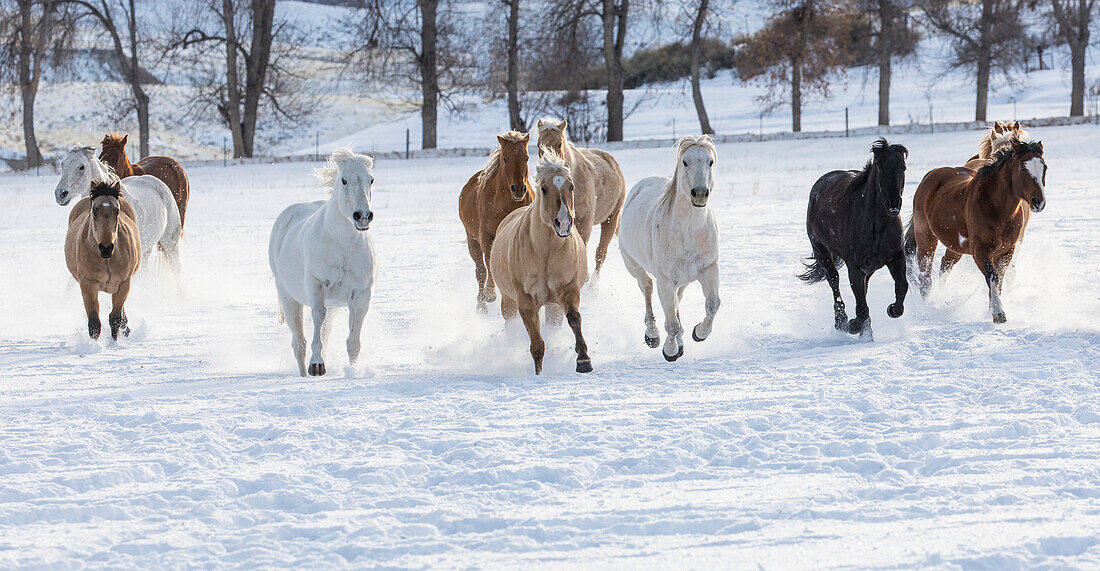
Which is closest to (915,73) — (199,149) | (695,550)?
(199,149)

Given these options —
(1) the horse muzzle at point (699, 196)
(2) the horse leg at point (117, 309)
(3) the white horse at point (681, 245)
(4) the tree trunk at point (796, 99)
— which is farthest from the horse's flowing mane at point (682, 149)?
(4) the tree trunk at point (796, 99)

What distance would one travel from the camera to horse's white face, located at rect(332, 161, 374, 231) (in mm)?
6612

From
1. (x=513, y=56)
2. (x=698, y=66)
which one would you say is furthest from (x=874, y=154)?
(x=698, y=66)

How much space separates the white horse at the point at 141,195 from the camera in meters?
9.58

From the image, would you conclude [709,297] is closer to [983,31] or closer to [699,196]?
[699,196]

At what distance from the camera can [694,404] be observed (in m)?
5.90

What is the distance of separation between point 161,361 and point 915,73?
165ft

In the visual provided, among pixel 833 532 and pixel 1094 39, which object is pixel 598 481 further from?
pixel 1094 39

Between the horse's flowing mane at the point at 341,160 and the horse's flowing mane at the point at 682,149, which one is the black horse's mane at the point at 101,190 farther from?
the horse's flowing mane at the point at 682,149

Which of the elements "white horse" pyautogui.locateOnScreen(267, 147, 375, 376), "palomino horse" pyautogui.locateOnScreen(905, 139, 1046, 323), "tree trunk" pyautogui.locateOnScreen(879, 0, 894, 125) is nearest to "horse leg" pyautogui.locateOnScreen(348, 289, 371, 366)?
"white horse" pyautogui.locateOnScreen(267, 147, 375, 376)

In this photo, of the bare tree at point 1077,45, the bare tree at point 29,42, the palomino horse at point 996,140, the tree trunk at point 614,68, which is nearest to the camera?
the palomino horse at point 996,140

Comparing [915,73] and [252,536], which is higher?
[915,73]

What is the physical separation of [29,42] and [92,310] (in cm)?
2676

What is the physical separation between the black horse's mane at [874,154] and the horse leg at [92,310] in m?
6.18
